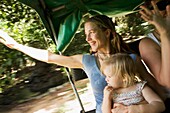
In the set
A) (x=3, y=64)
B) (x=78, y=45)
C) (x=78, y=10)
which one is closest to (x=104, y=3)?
(x=78, y=10)

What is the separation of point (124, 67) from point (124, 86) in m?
0.11

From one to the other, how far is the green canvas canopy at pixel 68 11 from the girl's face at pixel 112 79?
37cm

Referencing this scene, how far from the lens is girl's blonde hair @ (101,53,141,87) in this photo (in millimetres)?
1950

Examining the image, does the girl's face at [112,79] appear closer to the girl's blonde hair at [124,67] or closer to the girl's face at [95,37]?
the girl's blonde hair at [124,67]

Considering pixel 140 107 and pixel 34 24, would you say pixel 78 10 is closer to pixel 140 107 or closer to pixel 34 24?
pixel 140 107

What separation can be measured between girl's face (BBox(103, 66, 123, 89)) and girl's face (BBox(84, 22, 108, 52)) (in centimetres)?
23

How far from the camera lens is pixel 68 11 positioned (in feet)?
7.48

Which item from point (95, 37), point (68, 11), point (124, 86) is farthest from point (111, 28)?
point (124, 86)

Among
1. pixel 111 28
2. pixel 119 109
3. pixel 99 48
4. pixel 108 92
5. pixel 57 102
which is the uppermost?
pixel 111 28

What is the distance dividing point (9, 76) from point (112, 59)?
188 inches

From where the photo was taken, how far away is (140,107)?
6.34 ft

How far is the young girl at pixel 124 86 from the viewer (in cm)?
195

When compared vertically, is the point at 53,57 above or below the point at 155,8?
below

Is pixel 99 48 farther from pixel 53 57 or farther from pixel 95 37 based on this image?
pixel 53 57
